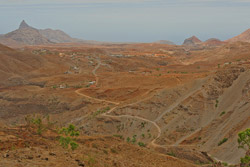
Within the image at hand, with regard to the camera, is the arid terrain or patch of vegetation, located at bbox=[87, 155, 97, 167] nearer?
patch of vegetation, located at bbox=[87, 155, 97, 167]

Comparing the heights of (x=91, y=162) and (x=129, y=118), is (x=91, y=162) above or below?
above

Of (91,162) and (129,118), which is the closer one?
(91,162)

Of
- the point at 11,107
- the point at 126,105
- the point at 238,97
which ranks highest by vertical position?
the point at 238,97

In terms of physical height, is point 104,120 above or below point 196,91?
below

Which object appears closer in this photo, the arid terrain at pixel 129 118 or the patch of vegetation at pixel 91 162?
the patch of vegetation at pixel 91 162

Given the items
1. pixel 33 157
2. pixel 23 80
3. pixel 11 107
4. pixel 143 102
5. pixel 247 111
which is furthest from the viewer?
pixel 23 80

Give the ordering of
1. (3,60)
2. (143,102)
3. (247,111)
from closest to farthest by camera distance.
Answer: (247,111) → (143,102) → (3,60)

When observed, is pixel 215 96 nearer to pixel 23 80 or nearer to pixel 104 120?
pixel 104 120

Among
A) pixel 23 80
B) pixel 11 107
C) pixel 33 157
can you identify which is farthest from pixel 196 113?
pixel 23 80

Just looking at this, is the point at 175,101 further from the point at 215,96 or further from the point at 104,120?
the point at 104,120

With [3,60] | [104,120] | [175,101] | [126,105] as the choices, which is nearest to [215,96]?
[175,101]

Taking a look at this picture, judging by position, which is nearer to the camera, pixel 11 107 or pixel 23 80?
pixel 11 107

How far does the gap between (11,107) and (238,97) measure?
29.1m

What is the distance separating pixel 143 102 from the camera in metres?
30.0
